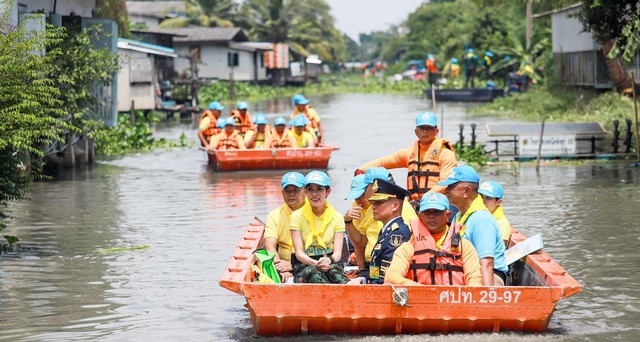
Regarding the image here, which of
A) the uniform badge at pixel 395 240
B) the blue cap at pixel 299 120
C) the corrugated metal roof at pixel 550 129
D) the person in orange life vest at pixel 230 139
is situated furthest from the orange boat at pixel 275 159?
the uniform badge at pixel 395 240

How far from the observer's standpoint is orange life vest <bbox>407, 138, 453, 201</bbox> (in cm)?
1392

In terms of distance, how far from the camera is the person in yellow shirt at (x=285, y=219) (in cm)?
1206

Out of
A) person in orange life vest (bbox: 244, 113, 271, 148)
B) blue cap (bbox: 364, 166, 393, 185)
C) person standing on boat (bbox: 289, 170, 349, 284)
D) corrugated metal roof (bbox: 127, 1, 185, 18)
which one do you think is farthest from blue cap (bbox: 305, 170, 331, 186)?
corrugated metal roof (bbox: 127, 1, 185, 18)

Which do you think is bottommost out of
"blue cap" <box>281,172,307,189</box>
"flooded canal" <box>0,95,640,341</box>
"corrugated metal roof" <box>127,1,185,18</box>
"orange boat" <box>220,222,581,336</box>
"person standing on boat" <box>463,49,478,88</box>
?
"flooded canal" <box>0,95,640,341</box>

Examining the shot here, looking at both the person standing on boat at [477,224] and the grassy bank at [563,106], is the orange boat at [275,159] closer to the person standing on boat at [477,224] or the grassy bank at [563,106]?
the grassy bank at [563,106]

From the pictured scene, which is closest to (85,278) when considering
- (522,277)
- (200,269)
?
(200,269)

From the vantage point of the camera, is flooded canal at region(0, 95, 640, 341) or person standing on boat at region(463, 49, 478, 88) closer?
flooded canal at region(0, 95, 640, 341)

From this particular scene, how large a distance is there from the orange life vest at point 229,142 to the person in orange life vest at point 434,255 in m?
17.9

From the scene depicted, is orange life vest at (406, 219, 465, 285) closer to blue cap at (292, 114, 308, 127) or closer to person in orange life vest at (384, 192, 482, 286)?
person in orange life vest at (384, 192, 482, 286)

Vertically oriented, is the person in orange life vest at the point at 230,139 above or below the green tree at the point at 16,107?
below

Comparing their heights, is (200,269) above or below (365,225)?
below

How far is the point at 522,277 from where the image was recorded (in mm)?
12141

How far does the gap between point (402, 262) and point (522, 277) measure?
2.52 meters

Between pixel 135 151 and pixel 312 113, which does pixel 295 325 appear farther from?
pixel 135 151
